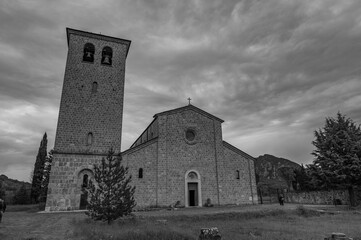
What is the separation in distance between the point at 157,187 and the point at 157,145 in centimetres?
407

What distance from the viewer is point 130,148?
75.4 feet

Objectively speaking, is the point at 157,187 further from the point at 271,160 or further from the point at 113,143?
the point at 271,160

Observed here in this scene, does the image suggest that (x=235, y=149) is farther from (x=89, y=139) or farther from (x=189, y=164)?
(x=89, y=139)

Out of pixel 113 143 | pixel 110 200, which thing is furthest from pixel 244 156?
pixel 110 200

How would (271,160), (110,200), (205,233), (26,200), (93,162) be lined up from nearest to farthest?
(205,233) < (110,200) < (93,162) < (26,200) < (271,160)

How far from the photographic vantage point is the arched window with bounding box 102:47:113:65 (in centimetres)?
2497

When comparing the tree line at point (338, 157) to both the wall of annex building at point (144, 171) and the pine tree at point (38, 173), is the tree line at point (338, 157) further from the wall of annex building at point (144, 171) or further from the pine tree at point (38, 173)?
the pine tree at point (38, 173)

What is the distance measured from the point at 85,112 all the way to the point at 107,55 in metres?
6.71

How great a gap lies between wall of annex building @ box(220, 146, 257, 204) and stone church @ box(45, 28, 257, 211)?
10cm

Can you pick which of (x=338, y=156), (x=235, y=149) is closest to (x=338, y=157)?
(x=338, y=156)

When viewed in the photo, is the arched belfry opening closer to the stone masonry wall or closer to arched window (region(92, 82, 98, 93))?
the stone masonry wall

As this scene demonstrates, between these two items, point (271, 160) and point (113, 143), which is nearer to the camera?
point (113, 143)

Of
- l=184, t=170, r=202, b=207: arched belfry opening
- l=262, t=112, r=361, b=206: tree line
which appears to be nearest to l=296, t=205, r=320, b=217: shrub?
l=262, t=112, r=361, b=206: tree line

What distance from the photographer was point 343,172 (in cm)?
2048
